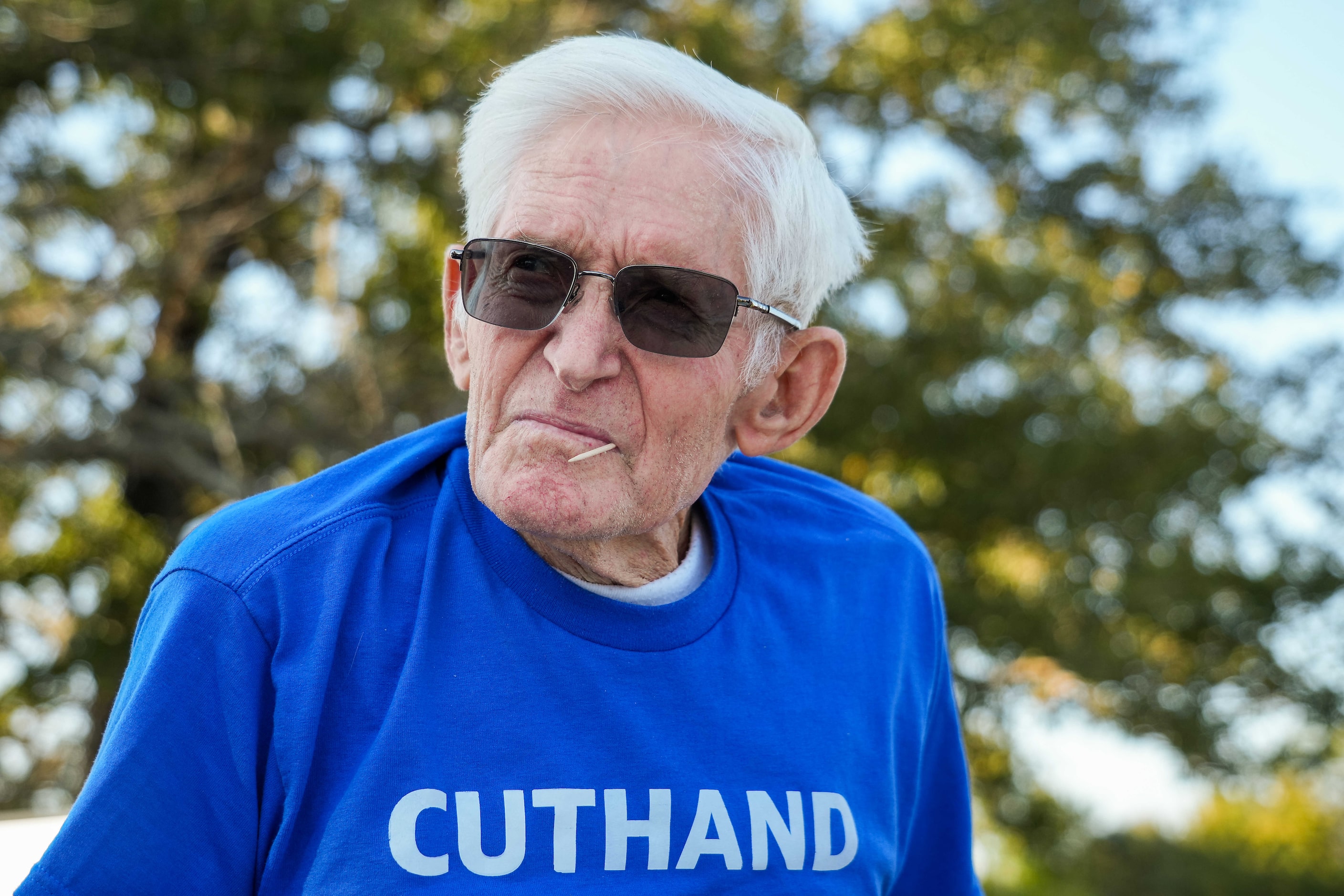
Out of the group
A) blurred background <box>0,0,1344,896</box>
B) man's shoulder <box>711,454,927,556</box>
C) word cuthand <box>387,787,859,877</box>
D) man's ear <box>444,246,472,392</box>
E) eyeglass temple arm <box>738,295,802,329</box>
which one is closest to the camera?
word cuthand <box>387,787,859,877</box>

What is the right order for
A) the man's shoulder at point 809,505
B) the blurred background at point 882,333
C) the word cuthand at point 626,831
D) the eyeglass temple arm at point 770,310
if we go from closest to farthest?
the word cuthand at point 626,831 < the eyeglass temple arm at point 770,310 < the man's shoulder at point 809,505 < the blurred background at point 882,333

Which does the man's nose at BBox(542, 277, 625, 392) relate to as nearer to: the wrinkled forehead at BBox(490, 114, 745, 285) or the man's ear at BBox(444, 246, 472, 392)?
the wrinkled forehead at BBox(490, 114, 745, 285)

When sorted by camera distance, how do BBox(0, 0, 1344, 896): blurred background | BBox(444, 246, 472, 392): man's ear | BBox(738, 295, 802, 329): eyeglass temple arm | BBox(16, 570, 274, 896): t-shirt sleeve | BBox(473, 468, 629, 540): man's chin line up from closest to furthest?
1. BBox(16, 570, 274, 896): t-shirt sleeve
2. BBox(473, 468, 629, 540): man's chin
3. BBox(738, 295, 802, 329): eyeglass temple arm
4. BBox(444, 246, 472, 392): man's ear
5. BBox(0, 0, 1344, 896): blurred background

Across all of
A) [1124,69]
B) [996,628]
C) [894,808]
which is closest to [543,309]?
[894,808]

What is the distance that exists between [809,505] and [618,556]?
42 centimetres

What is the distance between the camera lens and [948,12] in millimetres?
7492

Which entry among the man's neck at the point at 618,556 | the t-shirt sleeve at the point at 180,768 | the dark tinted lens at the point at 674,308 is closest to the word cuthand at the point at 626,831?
the t-shirt sleeve at the point at 180,768

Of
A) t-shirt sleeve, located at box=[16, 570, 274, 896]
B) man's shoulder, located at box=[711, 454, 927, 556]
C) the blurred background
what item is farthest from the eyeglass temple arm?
the blurred background

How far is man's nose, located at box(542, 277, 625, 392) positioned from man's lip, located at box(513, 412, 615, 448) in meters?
0.04

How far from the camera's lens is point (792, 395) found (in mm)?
1695

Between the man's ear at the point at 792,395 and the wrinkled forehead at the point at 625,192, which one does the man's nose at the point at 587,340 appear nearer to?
the wrinkled forehead at the point at 625,192

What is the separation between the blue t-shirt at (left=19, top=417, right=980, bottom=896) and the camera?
1189 mm

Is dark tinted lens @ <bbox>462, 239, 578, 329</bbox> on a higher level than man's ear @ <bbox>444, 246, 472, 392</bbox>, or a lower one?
higher

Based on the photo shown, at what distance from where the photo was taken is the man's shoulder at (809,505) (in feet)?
5.83
